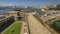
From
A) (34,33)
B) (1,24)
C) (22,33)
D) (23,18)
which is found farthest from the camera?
(23,18)

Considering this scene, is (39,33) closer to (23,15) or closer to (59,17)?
(23,15)

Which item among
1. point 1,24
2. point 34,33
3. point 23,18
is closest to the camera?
point 34,33

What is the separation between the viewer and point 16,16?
22.2 meters

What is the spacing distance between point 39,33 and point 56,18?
646 inches

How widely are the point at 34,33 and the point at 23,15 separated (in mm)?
15529

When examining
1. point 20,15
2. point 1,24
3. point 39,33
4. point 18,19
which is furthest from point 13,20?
point 39,33

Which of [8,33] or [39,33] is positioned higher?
[39,33]

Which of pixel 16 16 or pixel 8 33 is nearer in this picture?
pixel 8 33

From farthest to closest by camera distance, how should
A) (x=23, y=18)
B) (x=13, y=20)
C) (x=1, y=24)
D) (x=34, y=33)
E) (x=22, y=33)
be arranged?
1. (x=23, y=18)
2. (x=13, y=20)
3. (x=1, y=24)
4. (x=22, y=33)
5. (x=34, y=33)

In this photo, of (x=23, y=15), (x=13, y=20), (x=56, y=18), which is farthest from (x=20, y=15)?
(x=56, y=18)

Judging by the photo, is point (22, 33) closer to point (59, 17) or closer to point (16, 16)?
point (16, 16)

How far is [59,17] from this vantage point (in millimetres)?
25047

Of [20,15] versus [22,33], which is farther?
[20,15]

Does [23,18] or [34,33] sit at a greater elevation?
[34,33]
